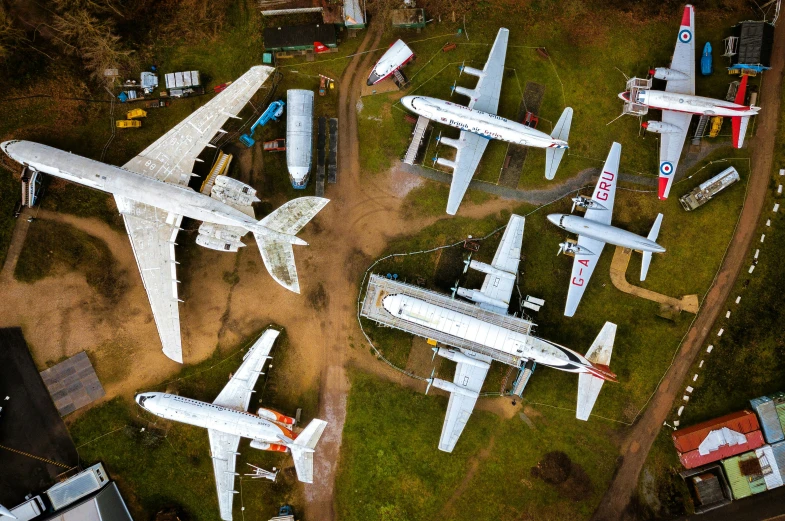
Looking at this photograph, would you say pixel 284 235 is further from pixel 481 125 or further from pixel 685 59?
pixel 685 59

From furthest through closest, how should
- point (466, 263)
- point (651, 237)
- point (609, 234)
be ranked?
1. point (466, 263)
2. point (651, 237)
3. point (609, 234)

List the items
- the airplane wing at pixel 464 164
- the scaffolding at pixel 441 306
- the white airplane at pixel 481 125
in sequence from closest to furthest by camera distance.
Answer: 1. the scaffolding at pixel 441 306
2. the white airplane at pixel 481 125
3. the airplane wing at pixel 464 164

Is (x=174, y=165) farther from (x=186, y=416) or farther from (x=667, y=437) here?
(x=667, y=437)

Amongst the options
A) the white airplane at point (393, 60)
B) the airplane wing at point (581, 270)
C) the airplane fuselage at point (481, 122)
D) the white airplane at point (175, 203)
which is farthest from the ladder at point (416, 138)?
the airplane wing at point (581, 270)

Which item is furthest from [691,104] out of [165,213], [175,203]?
[165,213]

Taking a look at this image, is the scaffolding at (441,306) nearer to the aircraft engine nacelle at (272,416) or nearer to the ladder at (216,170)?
the aircraft engine nacelle at (272,416)

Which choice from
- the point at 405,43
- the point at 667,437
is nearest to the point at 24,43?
the point at 405,43
